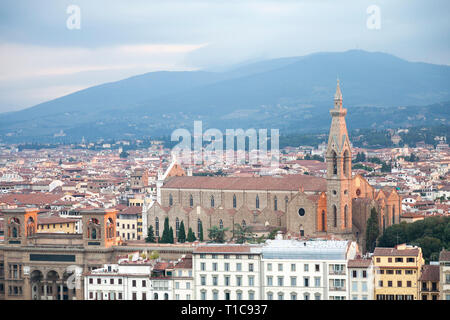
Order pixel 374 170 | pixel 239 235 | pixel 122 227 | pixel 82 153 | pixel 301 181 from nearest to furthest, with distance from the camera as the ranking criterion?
pixel 239 235 < pixel 301 181 < pixel 122 227 < pixel 374 170 < pixel 82 153

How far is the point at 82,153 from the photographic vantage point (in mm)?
153625

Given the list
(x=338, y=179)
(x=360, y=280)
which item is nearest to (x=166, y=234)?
(x=338, y=179)

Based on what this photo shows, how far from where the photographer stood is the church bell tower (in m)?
38.2

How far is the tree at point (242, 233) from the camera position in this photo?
37.5 meters

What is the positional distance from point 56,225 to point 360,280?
1765 cm

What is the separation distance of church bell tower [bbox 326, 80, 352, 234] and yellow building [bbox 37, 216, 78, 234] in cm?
1083

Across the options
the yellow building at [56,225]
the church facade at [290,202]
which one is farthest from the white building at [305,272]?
the yellow building at [56,225]

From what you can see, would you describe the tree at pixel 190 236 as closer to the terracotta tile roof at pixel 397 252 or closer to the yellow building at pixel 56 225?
the yellow building at pixel 56 225

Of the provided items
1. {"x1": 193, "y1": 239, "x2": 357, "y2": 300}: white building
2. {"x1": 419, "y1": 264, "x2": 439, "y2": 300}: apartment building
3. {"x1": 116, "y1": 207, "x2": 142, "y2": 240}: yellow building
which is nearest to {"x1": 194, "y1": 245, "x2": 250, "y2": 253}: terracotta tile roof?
{"x1": 193, "y1": 239, "x2": 357, "y2": 300}: white building

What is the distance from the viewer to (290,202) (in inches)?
1539

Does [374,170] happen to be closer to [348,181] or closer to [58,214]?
[58,214]
